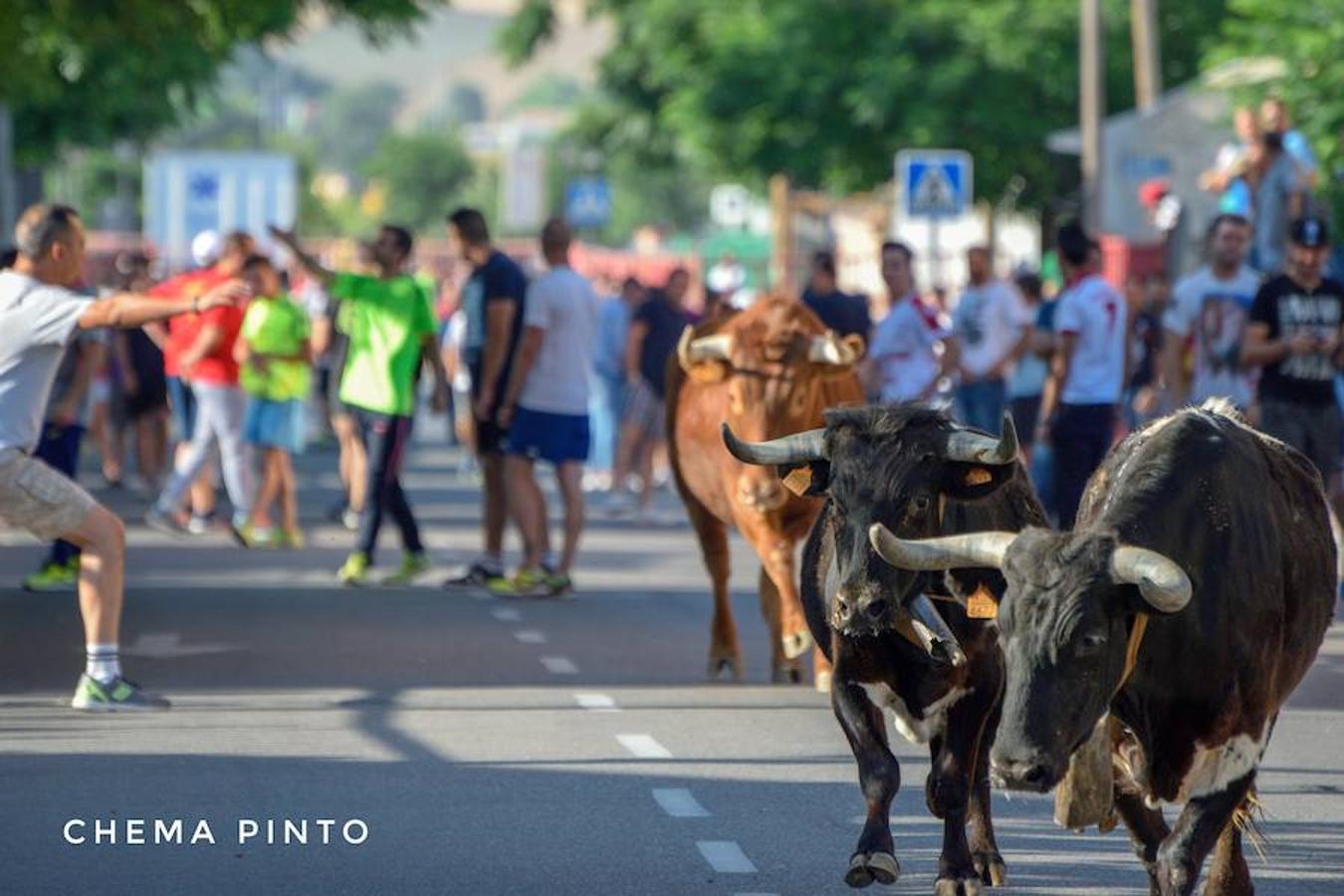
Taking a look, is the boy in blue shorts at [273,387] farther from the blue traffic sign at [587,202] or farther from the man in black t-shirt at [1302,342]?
the blue traffic sign at [587,202]

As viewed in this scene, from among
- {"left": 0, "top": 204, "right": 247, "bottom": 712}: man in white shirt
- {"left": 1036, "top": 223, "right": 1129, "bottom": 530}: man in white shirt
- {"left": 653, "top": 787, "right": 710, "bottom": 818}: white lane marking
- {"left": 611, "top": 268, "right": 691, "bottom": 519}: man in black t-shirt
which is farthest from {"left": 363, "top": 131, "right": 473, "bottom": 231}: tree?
{"left": 653, "top": 787, "right": 710, "bottom": 818}: white lane marking

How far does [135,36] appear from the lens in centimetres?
2083

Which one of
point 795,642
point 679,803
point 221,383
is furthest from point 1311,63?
point 679,803

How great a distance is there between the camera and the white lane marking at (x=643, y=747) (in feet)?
35.6

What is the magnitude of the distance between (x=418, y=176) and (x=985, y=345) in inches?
4550

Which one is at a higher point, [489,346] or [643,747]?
[489,346]

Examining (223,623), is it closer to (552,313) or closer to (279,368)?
(552,313)

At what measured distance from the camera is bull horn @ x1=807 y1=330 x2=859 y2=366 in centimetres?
1255

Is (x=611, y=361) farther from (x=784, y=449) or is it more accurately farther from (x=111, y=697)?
(x=784, y=449)

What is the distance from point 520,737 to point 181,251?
36001mm

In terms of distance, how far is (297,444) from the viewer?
21.2m

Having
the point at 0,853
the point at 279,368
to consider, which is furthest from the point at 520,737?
the point at 279,368

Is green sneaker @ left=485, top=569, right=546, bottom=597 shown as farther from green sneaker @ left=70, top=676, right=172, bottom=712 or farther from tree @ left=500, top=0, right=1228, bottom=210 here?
tree @ left=500, top=0, right=1228, bottom=210

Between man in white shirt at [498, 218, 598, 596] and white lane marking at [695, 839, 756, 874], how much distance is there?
781 cm
